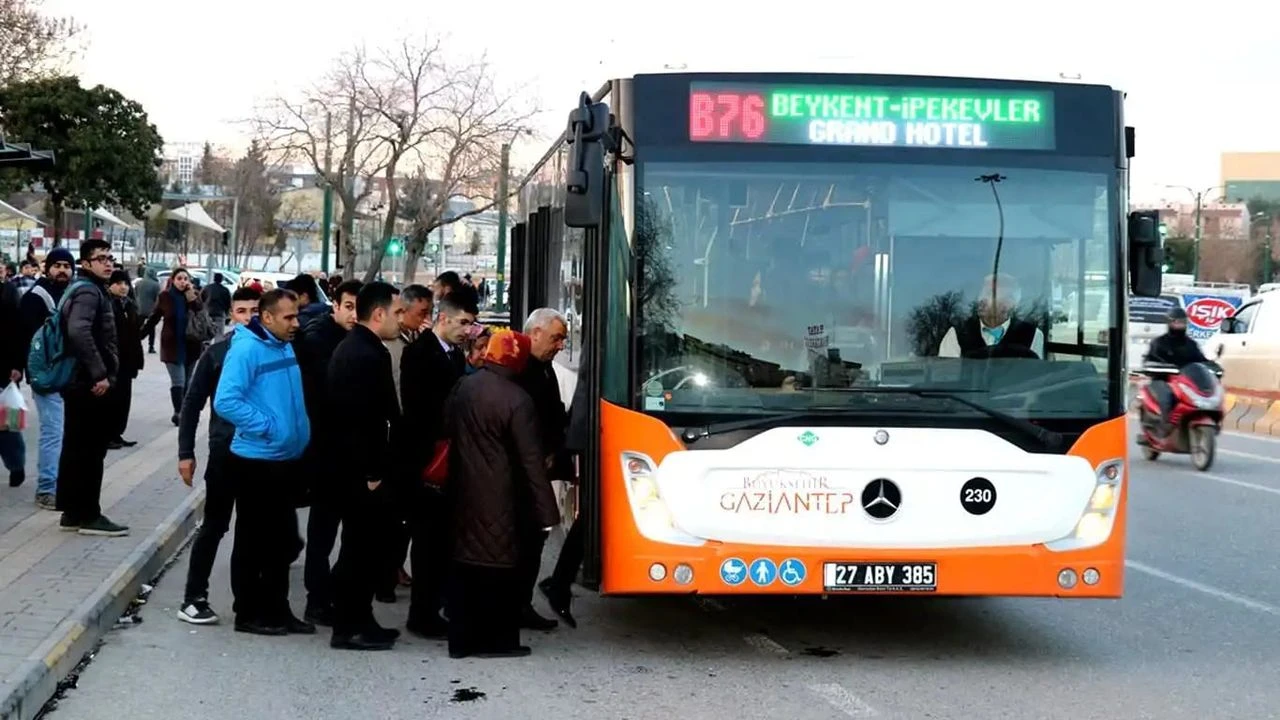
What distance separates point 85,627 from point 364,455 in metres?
1.59

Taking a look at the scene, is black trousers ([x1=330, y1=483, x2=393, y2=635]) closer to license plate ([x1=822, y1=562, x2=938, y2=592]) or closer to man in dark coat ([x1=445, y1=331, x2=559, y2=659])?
man in dark coat ([x1=445, y1=331, x2=559, y2=659])

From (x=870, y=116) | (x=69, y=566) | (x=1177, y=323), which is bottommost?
(x=69, y=566)

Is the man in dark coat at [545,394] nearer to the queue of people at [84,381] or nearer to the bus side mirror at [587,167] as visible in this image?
the bus side mirror at [587,167]

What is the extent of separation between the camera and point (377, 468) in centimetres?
768

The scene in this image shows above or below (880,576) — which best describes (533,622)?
below

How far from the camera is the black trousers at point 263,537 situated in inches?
317

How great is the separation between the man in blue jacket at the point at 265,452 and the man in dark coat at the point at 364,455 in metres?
0.32

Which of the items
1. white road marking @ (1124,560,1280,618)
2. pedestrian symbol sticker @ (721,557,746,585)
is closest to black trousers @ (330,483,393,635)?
pedestrian symbol sticker @ (721,557,746,585)

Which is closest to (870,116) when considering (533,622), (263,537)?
(533,622)

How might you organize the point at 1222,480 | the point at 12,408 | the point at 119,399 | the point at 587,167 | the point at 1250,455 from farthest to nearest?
the point at 1250,455 → the point at 1222,480 → the point at 12,408 → the point at 119,399 → the point at 587,167

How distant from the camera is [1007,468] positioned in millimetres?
7520

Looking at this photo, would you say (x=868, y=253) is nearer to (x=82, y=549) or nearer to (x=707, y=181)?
(x=707, y=181)

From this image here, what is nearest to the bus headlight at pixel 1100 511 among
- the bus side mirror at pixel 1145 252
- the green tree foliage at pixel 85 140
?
the bus side mirror at pixel 1145 252

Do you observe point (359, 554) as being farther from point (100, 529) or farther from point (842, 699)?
point (100, 529)
